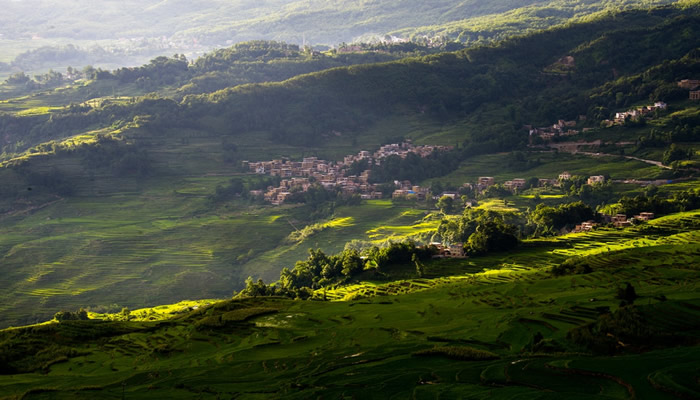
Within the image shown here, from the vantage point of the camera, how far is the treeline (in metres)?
33.5

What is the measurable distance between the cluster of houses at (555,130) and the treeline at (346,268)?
3766 centimetres

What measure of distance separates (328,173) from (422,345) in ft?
177

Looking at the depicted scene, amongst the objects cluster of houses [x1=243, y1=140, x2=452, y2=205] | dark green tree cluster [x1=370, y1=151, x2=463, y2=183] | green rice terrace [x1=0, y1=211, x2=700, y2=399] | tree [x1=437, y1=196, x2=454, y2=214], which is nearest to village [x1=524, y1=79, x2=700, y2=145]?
dark green tree cluster [x1=370, y1=151, x2=463, y2=183]

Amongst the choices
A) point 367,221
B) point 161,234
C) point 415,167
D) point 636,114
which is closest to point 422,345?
point 367,221

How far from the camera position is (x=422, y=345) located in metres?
16.8

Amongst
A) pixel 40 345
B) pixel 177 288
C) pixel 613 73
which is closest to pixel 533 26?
pixel 613 73

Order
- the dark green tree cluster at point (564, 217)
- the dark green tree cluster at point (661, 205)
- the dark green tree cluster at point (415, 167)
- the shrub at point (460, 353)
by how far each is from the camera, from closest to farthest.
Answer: the shrub at point (460, 353) → the dark green tree cluster at point (661, 205) → the dark green tree cluster at point (564, 217) → the dark green tree cluster at point (415, 167)

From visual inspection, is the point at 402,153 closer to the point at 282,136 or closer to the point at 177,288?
the point at 282,136

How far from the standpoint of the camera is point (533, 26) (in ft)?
398

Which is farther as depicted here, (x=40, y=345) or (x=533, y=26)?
(x=533, y=26)

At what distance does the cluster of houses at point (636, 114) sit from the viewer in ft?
209

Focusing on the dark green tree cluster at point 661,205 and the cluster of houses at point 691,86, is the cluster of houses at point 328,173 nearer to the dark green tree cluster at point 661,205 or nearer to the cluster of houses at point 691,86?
the cluster of houses at point 691,86

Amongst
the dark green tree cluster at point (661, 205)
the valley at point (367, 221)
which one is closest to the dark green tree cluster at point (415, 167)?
the valley at point (367, 221)

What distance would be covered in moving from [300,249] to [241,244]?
5.06m
